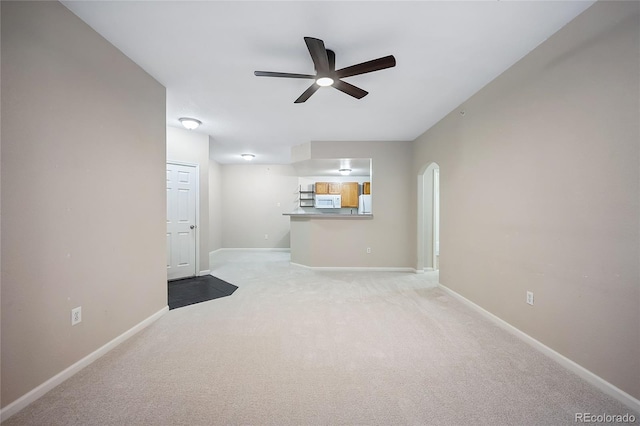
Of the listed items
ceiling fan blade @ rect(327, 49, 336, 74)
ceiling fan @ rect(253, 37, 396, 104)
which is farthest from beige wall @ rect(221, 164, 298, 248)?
ceiling fan blade @ rect(327, 49, 336, 74)

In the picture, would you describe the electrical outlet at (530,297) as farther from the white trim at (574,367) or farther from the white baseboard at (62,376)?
the white baseboard at (62,376)

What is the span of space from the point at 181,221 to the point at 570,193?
5.02 m

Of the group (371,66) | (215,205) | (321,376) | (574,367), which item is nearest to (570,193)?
(574,367)

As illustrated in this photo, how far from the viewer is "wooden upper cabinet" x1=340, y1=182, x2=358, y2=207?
7.54 m

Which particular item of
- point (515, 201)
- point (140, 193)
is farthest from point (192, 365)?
point (515, 201)

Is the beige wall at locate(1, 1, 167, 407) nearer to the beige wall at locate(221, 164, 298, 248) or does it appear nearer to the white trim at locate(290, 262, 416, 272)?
the white trim at locate(290, 262, 416, 272)

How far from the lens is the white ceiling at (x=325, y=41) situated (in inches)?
67.9

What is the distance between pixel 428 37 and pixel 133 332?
11.9ft

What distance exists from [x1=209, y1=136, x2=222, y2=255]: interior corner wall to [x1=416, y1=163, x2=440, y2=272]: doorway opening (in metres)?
5.32

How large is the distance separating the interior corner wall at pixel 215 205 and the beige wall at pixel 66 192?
4.48 m

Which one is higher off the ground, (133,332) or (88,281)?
(88,281)

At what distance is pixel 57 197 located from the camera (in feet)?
5.45

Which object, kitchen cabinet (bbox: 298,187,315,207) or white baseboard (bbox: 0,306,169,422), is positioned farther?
kitchen cabinet (bbox: 298,187,315,207)

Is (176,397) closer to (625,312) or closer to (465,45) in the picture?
(625,312)
